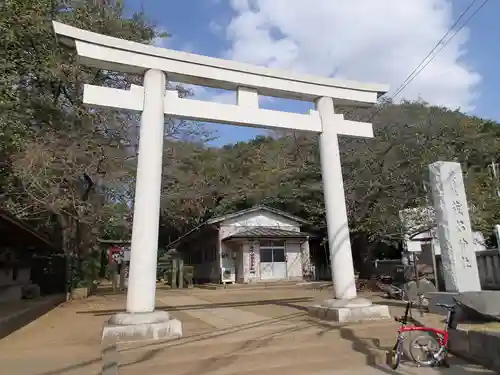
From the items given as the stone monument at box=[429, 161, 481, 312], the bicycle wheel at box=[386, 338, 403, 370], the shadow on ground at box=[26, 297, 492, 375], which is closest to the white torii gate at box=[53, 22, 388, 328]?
the shadow on ground at box=[26, 297, 492, 375]

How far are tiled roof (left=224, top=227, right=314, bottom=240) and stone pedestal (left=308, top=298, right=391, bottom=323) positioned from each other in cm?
1609

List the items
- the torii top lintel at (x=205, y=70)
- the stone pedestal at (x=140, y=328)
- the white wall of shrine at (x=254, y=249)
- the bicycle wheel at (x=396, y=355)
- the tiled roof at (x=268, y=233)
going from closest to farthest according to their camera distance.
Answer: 1. the bicycle wheel at (x=396, y=355)
2. the stone pedestal at (x=140, y=328)
3. the torii top lintel at (x=205, y=70)
4. the tiled roof at (x=268, y=233)
5. the white wall of shrine at (x=254, y=249)

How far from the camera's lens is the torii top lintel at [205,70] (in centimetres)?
813

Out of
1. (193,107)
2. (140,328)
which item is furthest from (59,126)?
(140,328)

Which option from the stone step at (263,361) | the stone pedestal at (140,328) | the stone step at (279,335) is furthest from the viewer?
the stone pedestal at (140,328)

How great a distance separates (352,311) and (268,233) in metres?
17.2

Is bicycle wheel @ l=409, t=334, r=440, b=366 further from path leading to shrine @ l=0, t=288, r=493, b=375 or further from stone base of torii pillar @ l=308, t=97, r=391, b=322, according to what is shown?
stone base of torii pillar @ l=308, t=97, r=391, b=322

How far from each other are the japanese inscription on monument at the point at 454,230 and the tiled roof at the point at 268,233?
54.2ft

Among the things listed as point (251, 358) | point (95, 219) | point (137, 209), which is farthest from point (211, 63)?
point (95, 219)

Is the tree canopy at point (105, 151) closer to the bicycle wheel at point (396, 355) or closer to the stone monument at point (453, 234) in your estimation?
the stone monument at point (453, 234)

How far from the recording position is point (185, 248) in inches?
1505

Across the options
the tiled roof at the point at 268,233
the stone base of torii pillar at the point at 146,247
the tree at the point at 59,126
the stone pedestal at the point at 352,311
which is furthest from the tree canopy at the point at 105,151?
the stone pedestal at the point at 352,311

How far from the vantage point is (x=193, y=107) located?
8938mm

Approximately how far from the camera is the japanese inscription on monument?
29.3 feet
